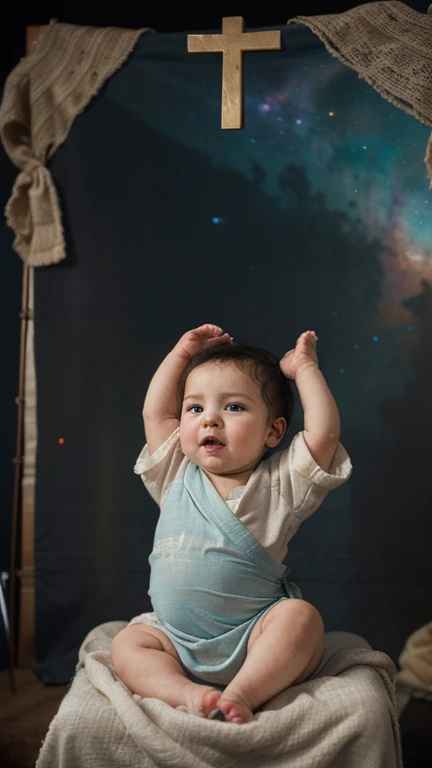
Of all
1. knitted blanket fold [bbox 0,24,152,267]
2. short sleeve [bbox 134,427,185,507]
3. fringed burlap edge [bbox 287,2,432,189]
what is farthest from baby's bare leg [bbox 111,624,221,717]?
fringed burlap edge [bbox 287,2,432,189]

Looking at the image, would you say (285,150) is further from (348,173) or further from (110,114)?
(110,114)

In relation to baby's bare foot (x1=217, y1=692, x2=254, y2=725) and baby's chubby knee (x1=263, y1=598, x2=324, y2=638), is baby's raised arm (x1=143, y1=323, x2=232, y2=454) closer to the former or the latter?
baby's chubby knee (x1=263, y1=598, x2=324, y2=638)

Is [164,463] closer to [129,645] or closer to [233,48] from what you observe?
[129,645]

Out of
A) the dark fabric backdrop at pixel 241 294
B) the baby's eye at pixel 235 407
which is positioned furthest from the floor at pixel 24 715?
the baby's eye at pixel 235 407

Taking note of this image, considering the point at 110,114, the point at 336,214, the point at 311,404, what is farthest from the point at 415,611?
the point at 110,114

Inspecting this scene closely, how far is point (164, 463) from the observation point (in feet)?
5.36

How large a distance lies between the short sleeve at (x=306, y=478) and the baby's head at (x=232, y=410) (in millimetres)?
72

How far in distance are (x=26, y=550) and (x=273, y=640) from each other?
3.85 feet

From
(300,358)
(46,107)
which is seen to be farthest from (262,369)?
(46,107)

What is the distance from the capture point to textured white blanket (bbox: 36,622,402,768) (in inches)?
48.7

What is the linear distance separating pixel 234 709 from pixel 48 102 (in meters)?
1.68

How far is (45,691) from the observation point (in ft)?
7.18

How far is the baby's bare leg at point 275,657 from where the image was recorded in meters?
1.28

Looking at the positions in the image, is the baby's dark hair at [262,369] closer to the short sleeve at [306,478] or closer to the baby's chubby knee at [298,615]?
the short sleeve at [306,478]
